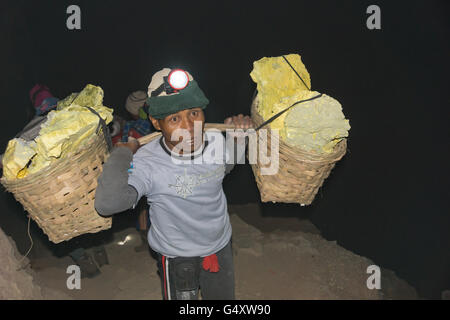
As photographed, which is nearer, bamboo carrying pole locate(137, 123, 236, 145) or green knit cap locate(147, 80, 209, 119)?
green knit cap locate(147, 80, 209, 119)

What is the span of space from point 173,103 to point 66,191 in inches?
27.2

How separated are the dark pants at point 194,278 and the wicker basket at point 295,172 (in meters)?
0.52

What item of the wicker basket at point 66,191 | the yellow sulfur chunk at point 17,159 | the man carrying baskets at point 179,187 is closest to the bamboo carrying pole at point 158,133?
the man carrying baskets at point 179,187

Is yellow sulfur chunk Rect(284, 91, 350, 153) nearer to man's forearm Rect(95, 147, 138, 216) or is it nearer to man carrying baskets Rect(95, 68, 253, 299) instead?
man carrying baskets Rect(95, 68, 253, 299)

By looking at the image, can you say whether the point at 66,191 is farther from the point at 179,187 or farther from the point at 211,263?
the point at 211,263

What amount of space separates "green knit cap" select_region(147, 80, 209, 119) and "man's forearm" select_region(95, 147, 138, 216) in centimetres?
31

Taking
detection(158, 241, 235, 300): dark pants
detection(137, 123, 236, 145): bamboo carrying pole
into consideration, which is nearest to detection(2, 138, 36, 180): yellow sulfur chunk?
detection(137, 123, 236, 145): bamboo carrying pole

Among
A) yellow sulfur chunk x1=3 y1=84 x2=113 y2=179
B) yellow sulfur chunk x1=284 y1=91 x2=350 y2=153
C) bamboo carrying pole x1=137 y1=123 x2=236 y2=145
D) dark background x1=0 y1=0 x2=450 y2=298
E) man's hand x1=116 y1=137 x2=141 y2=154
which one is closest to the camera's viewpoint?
yellow sulfur chunk x1=3 y1=84 x2=113 y2=179

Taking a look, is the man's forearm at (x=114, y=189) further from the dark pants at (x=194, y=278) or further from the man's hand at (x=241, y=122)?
the man's hand at (x=241, y=122)

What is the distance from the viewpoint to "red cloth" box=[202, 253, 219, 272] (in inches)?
81.8

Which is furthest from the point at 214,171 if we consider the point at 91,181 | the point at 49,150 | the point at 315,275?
the point at 315,275

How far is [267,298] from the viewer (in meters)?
3.45

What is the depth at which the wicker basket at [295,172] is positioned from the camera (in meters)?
1.82

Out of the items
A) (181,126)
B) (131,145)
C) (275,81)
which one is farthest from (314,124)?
Result: (131,145)
